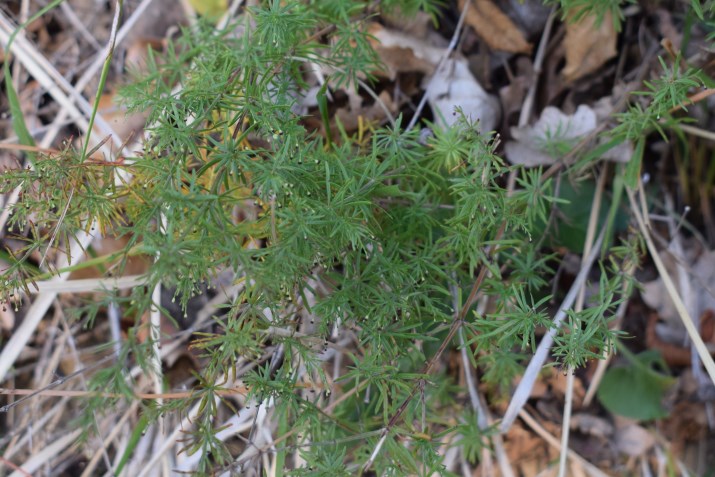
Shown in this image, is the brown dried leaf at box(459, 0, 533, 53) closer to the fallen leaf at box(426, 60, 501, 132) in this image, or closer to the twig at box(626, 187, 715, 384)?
the fallen leaf at box(426, 60, 501, 132)

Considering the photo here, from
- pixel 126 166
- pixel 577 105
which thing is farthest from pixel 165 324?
pixel 577 105

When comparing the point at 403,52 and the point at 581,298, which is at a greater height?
the point at 403,52

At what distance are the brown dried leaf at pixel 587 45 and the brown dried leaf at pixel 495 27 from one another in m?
0.13

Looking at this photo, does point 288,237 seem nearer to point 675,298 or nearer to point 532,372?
point 532,372

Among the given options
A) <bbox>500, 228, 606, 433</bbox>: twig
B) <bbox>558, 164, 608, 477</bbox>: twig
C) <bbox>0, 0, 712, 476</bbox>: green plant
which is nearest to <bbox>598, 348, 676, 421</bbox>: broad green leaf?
<bbox>558, 164, 608, 477</bbox>: twig

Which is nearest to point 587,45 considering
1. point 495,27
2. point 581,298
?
point 495,27

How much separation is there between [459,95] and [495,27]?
27cm

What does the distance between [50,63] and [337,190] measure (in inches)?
56.3

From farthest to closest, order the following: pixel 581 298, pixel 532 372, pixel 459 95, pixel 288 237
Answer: pixel 459 95, pixel 581 298, pixel 532 372, pixel 288 237

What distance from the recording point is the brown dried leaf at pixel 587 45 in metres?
1.87

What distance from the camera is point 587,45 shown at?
6.20 ft

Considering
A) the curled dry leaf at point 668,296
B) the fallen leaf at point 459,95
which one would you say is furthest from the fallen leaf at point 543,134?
the curled dry leaf at point 668,296

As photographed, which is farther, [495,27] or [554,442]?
[495,27]

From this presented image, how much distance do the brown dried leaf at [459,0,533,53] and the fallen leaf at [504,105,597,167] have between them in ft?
0.81
